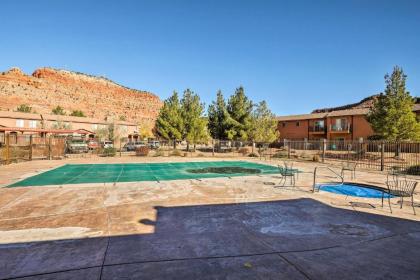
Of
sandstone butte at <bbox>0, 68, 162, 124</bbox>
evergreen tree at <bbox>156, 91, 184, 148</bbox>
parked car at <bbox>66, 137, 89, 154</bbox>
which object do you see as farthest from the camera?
sandstone butte at <bbox>0, 68, 162, 124</bbox>


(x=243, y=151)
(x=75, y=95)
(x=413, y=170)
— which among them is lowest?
(x=413, y=170)

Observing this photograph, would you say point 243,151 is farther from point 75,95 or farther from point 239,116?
point 75,95

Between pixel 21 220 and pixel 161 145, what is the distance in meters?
32.6

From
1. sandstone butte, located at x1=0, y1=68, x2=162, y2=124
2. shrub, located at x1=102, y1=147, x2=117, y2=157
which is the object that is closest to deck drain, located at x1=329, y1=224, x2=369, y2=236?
shrub, located at x1=102, y1=147, x2=117, y2=157

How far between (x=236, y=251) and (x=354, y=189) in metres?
8.87

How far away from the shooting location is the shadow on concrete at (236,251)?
382cm

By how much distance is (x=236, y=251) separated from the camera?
461 centimetres

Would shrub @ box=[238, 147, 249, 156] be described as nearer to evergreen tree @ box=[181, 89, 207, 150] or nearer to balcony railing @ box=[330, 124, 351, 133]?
evergreen tree @ box=[181, 89, 207, 150]

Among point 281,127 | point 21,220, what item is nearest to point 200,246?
point 21,220

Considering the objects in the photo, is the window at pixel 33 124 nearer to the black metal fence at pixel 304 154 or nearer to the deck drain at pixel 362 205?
the black metal fence at pixel 304 154

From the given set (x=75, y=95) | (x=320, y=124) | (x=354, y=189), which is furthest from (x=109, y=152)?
(x=75, y=95)

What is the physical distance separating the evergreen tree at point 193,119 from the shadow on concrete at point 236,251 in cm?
2873

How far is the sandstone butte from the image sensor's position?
7488 centimetres

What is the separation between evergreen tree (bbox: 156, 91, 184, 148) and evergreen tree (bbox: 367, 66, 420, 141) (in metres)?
22.4
